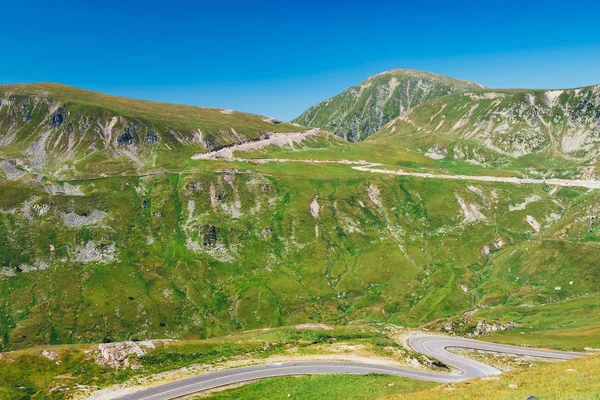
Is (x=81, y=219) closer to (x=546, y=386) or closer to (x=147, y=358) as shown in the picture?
(x=147, y=358)

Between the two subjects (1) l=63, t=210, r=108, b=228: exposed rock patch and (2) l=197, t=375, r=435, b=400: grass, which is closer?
(2) l=197, t=375, r=435, b=400: grass

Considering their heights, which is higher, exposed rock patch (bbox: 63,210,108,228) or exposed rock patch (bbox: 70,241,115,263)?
exposed rock patch (bbox: 63,210,108,228)

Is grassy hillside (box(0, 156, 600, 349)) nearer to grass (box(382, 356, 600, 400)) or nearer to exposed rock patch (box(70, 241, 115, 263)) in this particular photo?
exposed rock patch (box(70, 241, 115, 263))

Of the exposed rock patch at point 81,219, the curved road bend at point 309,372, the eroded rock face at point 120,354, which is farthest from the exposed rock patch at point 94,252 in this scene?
the curved road bend at point 309,372

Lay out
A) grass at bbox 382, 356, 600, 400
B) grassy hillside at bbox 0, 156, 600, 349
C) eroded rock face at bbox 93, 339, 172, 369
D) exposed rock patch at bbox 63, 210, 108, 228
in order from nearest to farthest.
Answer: grass at bbox 382, 356, 600, 400, eroded rock face at bbox 93, 339, 172, 369, grassy hillside at bbox 0, 156, 600, 349, exposed rock patch at bbox 63, 210, 108, 228

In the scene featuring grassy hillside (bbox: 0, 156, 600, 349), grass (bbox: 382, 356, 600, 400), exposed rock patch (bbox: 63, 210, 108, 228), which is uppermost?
exposed rock patch (bbox: 63, 210, 108, 228)

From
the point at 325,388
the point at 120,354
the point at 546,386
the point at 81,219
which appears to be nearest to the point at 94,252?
the point at 81,219

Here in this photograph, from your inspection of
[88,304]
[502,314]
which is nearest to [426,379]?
[502,314]

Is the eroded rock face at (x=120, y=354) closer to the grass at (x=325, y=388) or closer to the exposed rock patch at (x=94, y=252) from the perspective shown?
the grass at (x=325, y=388)

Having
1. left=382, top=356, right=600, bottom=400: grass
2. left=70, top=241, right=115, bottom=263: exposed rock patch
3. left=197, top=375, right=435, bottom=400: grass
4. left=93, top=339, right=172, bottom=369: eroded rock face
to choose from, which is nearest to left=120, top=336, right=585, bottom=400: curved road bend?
left=197, top=375, right=435, bottom=400: grass

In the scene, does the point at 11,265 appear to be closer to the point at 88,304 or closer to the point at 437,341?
the point at 88,304

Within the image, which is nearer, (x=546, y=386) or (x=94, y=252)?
(x=546, y=386)
